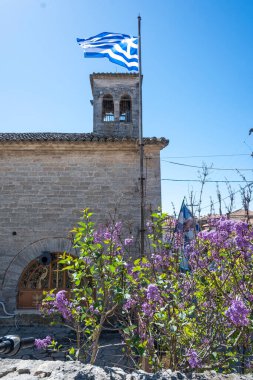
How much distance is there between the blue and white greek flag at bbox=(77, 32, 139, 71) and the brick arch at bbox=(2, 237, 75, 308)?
5.50 m

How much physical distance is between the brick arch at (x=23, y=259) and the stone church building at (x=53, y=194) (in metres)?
0.03

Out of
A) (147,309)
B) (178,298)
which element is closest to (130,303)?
(147,309)

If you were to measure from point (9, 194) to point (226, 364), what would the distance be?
7.08m

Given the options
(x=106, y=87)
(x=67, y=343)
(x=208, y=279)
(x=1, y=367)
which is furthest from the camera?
(x=106, y=87)

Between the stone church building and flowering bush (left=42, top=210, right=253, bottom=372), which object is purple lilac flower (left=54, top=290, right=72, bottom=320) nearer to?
flowering bush (left=42, top=210, right=253, bottom=372)

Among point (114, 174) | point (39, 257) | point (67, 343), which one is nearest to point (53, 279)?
point (39, 257)

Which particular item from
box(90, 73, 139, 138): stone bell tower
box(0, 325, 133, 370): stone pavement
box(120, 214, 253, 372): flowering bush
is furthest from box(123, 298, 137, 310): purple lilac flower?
box(90, 73, 139, 138): stone bell tower

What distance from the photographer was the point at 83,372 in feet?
6.58

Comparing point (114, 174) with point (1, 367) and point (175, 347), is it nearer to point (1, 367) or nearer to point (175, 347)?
point (175, 347)

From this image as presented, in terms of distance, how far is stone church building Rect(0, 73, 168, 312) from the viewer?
7.68 m

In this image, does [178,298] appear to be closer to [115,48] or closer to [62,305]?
[62,305]

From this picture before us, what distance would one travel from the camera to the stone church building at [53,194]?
7.68 meters

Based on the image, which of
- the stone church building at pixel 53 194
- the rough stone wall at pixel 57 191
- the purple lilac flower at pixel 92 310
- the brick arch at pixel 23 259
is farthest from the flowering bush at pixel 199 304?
the brick arch at pixel 23 259

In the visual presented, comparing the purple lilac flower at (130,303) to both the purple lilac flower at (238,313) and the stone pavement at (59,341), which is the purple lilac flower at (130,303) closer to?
the purple lilac flower at (238,313)
